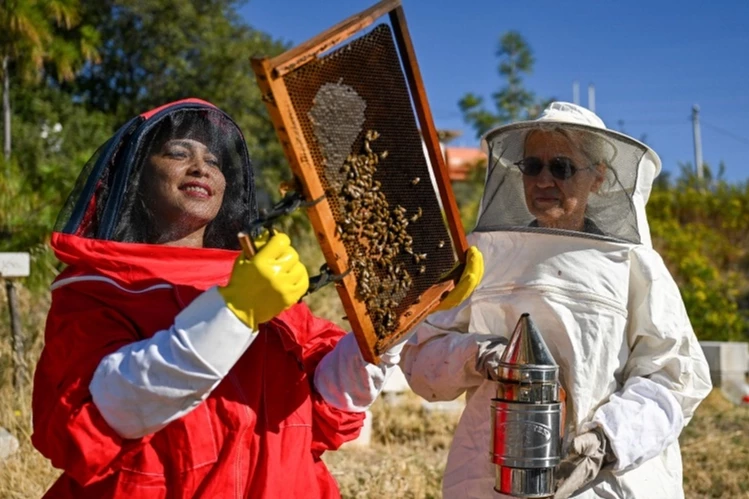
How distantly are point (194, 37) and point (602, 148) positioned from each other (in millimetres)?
16148

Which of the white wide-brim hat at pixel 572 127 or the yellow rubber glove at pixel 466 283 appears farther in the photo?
the white wide-brim hat at pixel 572 127

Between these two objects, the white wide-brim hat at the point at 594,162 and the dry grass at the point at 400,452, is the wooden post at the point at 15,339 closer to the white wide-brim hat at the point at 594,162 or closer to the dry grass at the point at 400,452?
the dry grass at the point at 400,452

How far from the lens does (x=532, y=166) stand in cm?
290

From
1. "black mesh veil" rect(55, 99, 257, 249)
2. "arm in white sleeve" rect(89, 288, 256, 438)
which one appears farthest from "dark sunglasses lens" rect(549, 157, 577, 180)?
"arm in white sleeve" rect(89, 288, 256, 438)

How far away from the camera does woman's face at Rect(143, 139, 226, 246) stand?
2.23 metres

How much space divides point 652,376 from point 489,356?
22.9 inches

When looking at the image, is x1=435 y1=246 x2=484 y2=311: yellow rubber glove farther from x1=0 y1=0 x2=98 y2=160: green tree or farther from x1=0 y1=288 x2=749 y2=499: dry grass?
x1=0 y1=0 x2=98 y2=160: green tree

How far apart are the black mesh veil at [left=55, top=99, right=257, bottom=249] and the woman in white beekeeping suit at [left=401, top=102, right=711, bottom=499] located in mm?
928

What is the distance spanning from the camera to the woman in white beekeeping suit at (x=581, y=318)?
2.61m

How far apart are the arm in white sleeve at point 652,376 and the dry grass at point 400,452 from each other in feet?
7.74

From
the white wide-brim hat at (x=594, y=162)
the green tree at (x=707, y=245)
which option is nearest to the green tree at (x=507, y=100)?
the green tree at (x=707, y=245)

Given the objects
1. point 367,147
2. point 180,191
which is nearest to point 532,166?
point 367,147

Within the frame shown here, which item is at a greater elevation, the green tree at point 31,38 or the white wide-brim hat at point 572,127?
the green tree at point 31,38

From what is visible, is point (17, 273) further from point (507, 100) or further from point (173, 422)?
point (507, 100)
